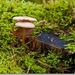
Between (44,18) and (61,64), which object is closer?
(61,64)

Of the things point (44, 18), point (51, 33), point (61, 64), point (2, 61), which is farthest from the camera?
point (44, 18)

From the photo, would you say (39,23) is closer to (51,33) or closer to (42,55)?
(51,33)

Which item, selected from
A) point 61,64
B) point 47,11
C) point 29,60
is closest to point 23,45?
point 29,60

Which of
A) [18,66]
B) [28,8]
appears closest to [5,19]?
[28,8]

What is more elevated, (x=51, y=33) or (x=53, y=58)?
(x=51, y=33)

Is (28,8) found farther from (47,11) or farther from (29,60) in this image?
(29,60)

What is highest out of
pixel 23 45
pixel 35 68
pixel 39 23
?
pixel 39 23

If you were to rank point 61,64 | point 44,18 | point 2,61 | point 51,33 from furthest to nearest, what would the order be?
point 44,18, point 51,33, point 61,64, point 2,61
